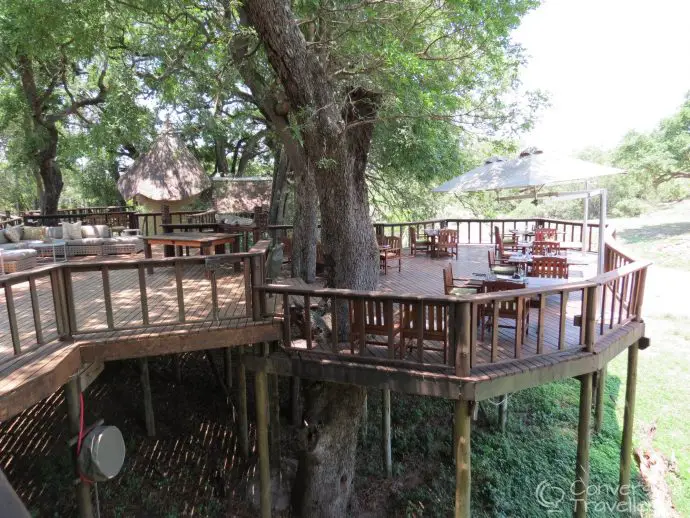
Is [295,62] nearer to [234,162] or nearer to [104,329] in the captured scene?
[104,329]

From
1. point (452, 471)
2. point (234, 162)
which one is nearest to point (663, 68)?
point (234, 162)

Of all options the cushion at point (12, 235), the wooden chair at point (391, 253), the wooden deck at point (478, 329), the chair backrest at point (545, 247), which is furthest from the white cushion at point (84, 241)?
the chair backrest at point (545, 247)

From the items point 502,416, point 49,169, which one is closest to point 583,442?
point 502,416

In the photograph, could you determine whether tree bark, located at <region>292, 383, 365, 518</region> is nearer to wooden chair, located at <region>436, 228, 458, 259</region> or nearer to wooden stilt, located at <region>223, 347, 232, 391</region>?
wooden stilt, located at <region>223, 347, 232, 391</region>

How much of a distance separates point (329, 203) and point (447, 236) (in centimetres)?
619

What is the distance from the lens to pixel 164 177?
12.5 m

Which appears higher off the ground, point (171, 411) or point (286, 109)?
point (286, 109)

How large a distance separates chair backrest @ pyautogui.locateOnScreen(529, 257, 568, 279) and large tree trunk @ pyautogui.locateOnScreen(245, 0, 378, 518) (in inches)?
113

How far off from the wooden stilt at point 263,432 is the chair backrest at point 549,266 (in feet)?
14.9

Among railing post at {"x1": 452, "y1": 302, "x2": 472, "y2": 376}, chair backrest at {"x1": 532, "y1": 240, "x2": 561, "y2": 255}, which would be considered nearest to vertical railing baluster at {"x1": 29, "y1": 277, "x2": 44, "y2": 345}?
railing post at {"x1": 452, "y1": 302, "x2": 472, "y2": 376}

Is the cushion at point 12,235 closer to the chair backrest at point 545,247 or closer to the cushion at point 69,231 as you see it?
the cushion at point 69,231

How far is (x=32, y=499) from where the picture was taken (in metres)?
5.87

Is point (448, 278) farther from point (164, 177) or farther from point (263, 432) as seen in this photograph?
point (164, 177)

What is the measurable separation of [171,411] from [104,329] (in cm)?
394
